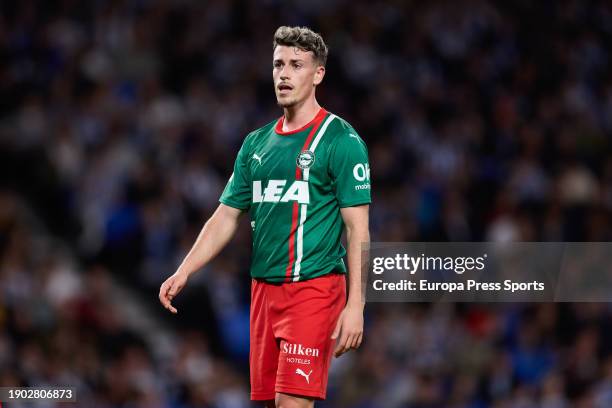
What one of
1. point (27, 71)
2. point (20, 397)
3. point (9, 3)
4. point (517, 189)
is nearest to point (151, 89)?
point (27, 71)

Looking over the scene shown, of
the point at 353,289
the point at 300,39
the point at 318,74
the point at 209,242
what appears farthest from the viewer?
the point at 209,242

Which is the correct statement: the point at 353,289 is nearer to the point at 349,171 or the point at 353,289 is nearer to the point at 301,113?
the point at 349,171

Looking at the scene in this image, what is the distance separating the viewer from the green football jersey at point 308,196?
16.6 ft

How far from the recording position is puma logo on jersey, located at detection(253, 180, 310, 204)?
509 cm

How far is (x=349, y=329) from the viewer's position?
4816 millimetres

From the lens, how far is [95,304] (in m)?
9.83

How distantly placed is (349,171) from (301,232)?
1.24ft

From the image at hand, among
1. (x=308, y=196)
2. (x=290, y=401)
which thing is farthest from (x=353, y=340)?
(x=308, y=196)

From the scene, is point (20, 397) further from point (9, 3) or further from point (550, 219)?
point (9, 3)

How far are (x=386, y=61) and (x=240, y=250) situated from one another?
4.44 m

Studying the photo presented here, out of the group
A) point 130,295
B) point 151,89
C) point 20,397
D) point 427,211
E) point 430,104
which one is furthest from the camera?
point 430,104

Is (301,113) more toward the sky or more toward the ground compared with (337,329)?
more toward the sky

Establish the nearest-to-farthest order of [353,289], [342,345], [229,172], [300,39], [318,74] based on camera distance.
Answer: [342,345] < [353,289] < [300,39] < [318,74] < [229,172]

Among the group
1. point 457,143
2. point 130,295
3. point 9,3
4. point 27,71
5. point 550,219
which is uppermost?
point 9,3
